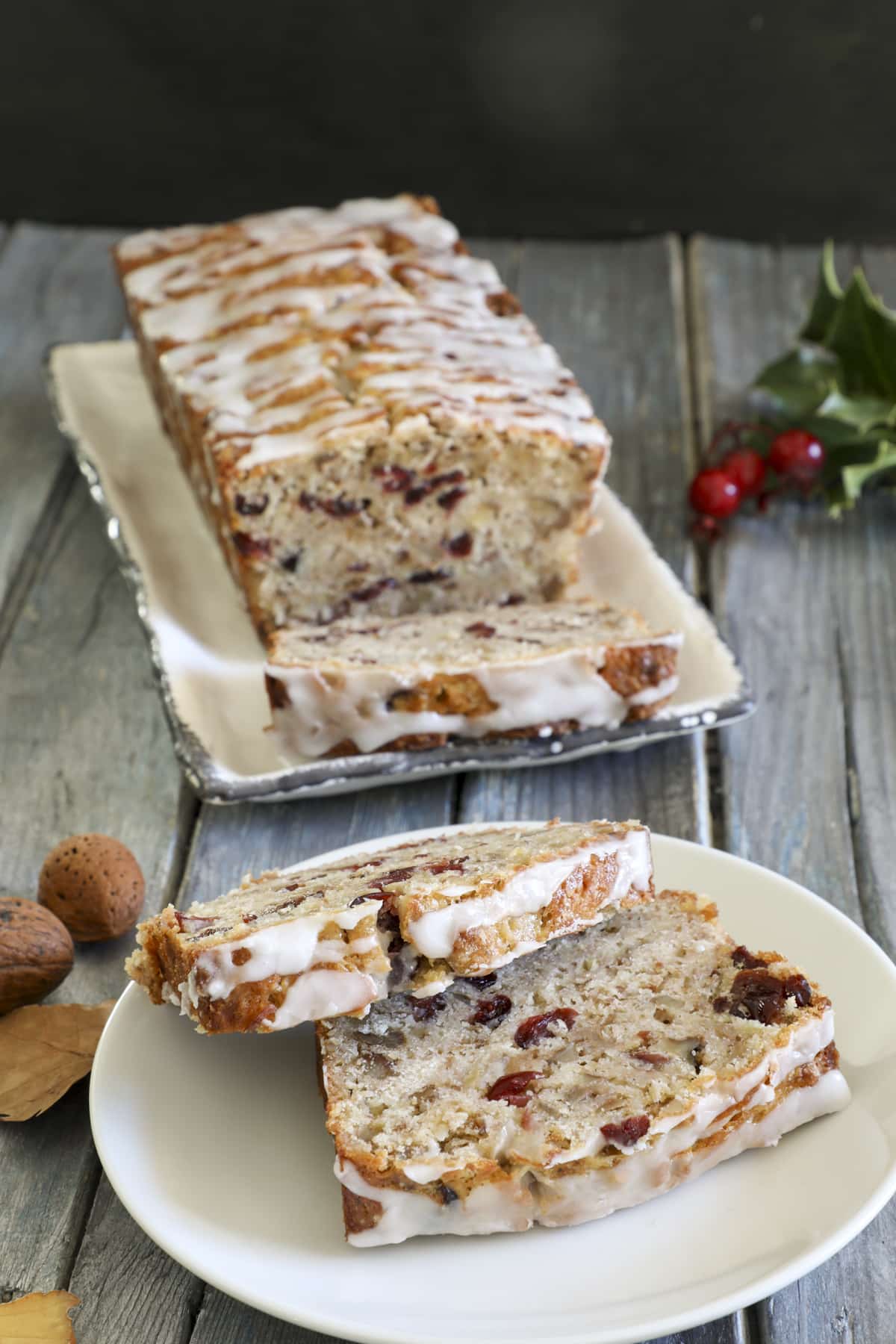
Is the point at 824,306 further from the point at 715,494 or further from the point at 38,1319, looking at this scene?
the point at 38,1319

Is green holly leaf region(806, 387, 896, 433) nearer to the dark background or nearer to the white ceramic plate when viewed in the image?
the white ceramic plate

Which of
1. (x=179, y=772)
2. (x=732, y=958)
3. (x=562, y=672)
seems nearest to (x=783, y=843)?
(x=562, y=672)

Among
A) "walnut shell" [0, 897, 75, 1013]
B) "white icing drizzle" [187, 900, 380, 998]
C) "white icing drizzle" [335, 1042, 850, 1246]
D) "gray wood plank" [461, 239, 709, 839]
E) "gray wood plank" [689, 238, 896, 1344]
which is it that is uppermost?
"white icing drizzle" [187, 900, 380, 998]

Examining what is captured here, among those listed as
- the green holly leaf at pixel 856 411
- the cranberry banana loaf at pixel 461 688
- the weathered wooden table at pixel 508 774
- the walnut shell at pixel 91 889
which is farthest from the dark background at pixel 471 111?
the walnut shell at pixel 91 889

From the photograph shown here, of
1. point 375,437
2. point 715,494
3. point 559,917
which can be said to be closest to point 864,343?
point 715,494

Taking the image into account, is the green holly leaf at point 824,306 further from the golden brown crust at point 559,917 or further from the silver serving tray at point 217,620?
the golden brown crust at point 559,917

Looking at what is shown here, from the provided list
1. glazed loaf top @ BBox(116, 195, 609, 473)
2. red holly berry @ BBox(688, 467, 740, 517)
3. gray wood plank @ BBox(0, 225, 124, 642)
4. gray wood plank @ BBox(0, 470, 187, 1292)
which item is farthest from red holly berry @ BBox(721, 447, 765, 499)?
gray wood plank @ BBox(0, 225, 124, 642)
